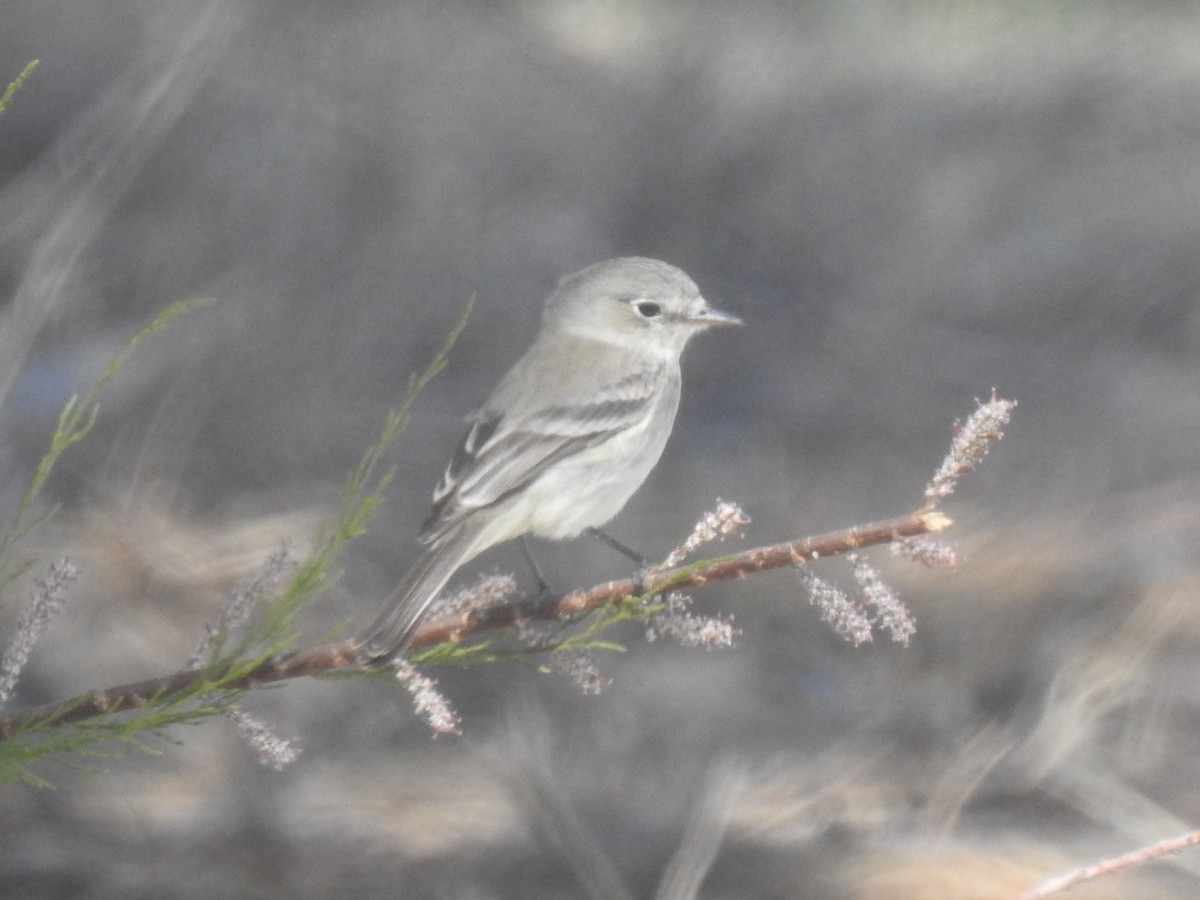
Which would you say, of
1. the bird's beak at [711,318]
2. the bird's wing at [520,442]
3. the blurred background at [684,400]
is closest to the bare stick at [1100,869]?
the bird's wing at [520,442]

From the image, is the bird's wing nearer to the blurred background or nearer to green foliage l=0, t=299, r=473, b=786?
green foliage l=0, t=299, r=473, b=786

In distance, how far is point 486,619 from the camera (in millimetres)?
823

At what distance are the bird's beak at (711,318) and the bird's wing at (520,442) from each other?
2.9 inches

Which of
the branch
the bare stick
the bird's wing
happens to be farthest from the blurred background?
the bare stick

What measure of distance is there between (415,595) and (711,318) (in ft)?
1.94

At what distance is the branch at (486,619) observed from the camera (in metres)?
0.68

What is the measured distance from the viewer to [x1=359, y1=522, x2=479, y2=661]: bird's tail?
0.76 m

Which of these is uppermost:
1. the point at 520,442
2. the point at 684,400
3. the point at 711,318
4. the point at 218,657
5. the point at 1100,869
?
the point at 684,400

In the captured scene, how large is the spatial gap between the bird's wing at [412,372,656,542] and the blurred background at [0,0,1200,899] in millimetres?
467

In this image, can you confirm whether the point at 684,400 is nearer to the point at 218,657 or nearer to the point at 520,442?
the point at 520,442

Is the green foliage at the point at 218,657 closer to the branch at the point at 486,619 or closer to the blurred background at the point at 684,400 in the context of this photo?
the branch at the point at 486,619

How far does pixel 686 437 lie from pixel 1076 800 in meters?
0.69

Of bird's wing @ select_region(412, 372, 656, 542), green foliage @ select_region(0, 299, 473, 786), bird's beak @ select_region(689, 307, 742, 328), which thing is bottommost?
green foliage @ select_region(0, 299, 473, 786)

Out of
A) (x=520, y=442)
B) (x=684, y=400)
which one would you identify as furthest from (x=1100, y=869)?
(x=684, y=400)
